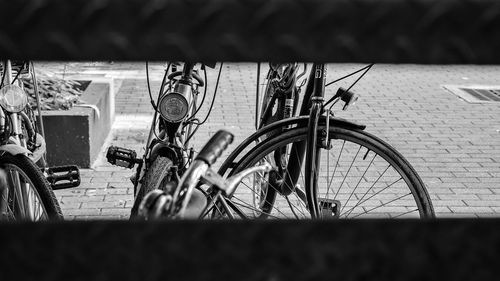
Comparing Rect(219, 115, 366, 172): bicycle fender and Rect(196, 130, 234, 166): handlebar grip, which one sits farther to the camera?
Rect(219, 115, 366, 172): bicycle fender

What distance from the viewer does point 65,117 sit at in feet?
18.1

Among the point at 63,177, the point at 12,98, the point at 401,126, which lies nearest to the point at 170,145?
the point at 12,98

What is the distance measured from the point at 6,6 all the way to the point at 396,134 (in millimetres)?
6599

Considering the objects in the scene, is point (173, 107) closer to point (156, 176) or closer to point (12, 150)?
point (156, 176)

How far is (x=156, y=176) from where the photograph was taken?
319 cm

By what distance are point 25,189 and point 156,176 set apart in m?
0.61

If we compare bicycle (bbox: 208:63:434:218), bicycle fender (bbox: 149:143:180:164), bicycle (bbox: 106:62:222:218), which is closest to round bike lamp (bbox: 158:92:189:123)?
bicycle (bbox: 106:62:222:218)

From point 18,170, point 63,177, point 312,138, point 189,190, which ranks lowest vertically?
point 63,177

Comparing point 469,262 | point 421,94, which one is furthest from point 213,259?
point 421,94

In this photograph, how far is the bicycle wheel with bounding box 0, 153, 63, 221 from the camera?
318cm

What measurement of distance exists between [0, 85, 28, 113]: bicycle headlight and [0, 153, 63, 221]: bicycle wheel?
0.37 metres

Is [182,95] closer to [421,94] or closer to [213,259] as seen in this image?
[213,259]

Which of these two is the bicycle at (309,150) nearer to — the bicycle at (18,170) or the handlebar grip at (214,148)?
the bicycle at (18,170)

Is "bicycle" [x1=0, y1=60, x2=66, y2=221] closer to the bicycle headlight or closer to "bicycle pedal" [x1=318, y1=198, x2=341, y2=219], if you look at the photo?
the bicycle headlight
